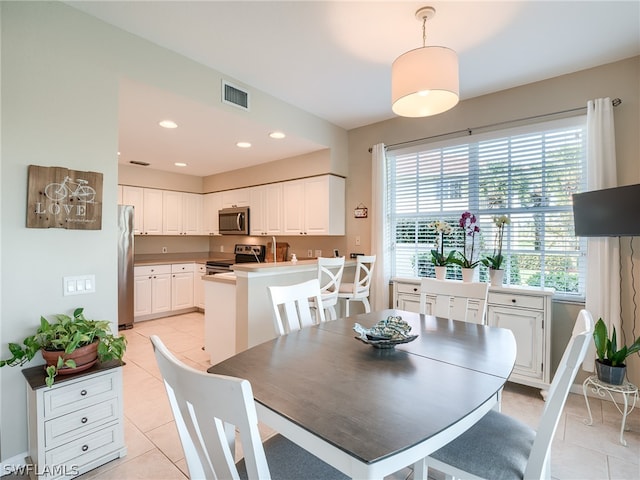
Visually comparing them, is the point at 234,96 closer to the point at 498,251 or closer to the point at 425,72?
the point at 425,72

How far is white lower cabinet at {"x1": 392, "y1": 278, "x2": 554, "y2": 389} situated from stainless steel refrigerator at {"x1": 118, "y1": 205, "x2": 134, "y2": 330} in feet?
14.8

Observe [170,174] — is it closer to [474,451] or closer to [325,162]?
[325,162]

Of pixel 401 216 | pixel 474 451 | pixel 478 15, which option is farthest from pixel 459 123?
pixel 474 451

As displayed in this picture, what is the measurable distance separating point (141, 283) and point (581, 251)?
5.43 meters

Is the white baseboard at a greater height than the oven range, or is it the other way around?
the oven range

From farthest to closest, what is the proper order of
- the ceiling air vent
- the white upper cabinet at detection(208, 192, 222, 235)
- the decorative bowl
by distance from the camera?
the white upper cabinet at detection(208, 192, 222, 235) < the ceiling air vent < the decorative bowl

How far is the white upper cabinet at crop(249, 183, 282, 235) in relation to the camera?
4598 millimetres

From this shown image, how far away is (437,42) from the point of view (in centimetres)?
231

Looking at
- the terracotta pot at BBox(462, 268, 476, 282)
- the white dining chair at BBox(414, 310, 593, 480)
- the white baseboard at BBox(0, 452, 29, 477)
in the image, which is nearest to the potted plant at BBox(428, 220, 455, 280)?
the terracotta pot at BBox(462, 268, 476, 282)

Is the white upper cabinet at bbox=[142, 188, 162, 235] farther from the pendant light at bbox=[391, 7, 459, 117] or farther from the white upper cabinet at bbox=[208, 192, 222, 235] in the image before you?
the pendant light at bbox=[391, 7, 459, 117]

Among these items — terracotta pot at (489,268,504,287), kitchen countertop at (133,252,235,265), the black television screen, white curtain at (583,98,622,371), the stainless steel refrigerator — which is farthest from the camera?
kitchen countertop at (133,252,235,265)

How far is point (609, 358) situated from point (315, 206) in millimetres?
3105

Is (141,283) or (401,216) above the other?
(401,216)

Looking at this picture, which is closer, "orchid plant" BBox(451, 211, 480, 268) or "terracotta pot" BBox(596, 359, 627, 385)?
"terracotta pot" BBox(596, 359, 627, 385)
